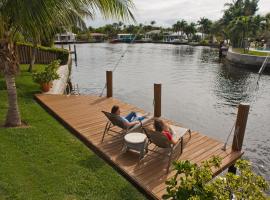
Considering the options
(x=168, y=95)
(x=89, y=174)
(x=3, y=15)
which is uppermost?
(x=3, y=15)

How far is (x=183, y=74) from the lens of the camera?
102 ft

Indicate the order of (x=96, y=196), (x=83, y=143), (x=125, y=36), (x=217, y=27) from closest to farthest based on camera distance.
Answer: (x=96, y=196) → (x=83, y=143) → (x=217, y=27) → (x=125, y=36)

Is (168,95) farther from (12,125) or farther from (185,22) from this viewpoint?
(185,22)

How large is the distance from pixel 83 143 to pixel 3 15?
411 centimetres

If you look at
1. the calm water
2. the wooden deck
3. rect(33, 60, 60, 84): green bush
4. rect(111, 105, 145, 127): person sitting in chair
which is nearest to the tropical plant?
the wooden deck

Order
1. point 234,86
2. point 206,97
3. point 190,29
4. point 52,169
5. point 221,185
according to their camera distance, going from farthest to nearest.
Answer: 1. point 190,29
2. point 234,86
3. point 206,97
4. point 52,169
5. point 221,185

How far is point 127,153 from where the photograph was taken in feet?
23.1

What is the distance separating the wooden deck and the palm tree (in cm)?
273

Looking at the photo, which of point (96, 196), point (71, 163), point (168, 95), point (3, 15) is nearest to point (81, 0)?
point (3, 15)

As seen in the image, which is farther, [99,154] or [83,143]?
[83,143]

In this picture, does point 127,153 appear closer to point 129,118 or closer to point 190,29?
point 129,118

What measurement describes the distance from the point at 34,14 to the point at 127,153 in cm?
417

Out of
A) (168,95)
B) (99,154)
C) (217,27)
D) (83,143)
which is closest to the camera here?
(99,154)

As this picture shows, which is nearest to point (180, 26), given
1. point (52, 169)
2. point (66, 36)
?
point (66, 36)
